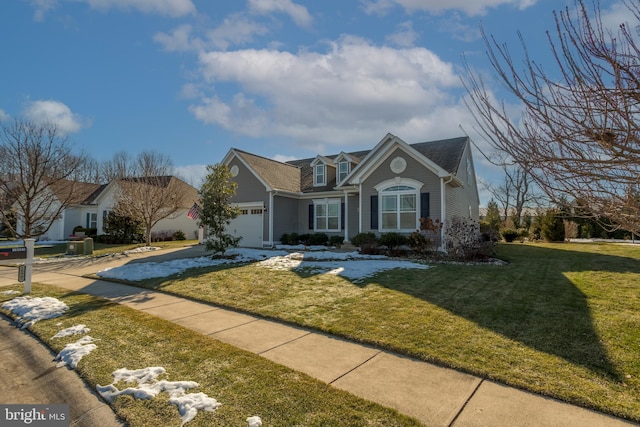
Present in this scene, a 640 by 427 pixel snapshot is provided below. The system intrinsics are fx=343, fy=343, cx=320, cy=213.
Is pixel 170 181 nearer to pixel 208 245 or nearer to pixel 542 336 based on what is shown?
pixel 208 245

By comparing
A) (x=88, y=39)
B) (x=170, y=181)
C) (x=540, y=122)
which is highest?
(x=88, y=39)

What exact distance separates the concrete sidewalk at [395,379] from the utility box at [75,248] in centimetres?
1670

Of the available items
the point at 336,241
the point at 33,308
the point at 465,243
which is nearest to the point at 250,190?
the point at 336,241

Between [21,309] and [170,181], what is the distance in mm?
20634

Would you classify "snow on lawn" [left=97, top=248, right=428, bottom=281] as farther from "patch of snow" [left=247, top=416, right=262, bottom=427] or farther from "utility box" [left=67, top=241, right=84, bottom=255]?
"utility box" [left=67, top=241, right=84, bottom=255]

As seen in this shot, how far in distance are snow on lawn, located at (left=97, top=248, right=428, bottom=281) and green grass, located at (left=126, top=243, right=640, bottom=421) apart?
85 centimetres

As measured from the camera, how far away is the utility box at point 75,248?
64.8 feet

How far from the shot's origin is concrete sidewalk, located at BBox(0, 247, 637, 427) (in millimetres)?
3316

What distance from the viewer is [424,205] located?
52.9 ft

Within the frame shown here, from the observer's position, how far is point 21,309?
739 cm

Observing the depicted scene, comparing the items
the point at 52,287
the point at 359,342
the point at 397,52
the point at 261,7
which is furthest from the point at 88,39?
the point at 359,342

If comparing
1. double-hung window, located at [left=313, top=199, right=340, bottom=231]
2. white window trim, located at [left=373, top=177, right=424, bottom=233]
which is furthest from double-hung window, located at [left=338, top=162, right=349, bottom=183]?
white window trim, located at [left=373, top=177, right=424, bottom=233]

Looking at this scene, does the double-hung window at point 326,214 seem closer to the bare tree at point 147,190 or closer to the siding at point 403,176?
the siding at point 403,176

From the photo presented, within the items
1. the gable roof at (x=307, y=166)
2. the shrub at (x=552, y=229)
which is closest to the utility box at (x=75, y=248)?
the gable roof at (x=307, y=166)
